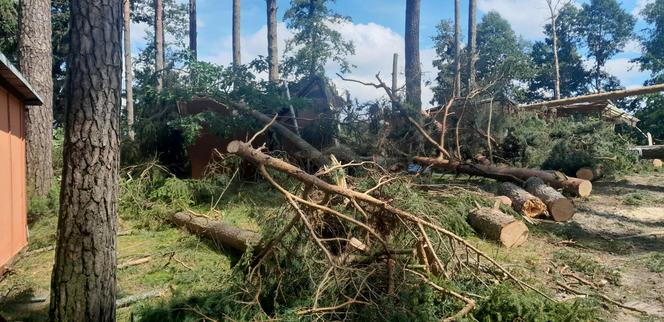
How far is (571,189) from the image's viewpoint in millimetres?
9062

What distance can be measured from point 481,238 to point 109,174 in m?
4.97

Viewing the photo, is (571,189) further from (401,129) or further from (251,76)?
(251,76)

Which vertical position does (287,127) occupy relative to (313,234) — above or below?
above

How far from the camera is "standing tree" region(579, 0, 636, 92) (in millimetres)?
35656

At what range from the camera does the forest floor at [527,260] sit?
4.50m

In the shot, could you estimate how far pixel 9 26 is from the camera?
46.0ft

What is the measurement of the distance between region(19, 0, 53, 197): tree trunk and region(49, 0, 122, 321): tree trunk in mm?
6258

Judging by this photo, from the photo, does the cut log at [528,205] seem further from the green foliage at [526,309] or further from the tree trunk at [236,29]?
the tree trunk at [236,29]

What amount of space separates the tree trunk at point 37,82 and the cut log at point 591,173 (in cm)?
1092

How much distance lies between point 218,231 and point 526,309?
12.9 feet

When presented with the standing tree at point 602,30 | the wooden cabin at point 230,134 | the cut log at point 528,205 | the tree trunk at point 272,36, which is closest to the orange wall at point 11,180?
the wooden cabin at point 230,134

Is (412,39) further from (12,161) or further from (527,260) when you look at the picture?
(12,161)

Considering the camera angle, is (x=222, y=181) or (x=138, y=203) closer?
(x=138, y=203)

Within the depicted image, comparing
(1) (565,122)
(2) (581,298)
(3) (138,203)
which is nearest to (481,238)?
(2) (581,298)
